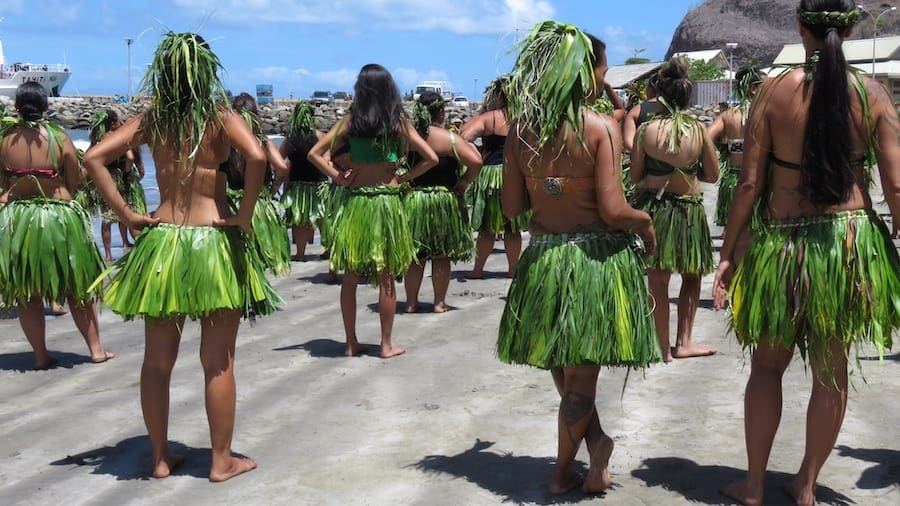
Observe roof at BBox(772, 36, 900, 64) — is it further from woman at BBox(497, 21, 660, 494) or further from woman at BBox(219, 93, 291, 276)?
woman at BBox(497, 21, 660, 494)

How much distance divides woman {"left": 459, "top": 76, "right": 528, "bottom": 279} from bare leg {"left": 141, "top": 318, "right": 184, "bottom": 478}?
167 inches

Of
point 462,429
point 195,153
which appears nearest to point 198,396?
point 462,429

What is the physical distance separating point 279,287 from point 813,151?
6.29 meters

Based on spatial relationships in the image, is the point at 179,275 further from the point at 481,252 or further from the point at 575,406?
the point at 481,252

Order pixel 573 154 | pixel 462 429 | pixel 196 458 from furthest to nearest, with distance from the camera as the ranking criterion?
pixel 462 429, pixel 196 458, pixel 573 154

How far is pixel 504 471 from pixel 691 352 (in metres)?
2.26

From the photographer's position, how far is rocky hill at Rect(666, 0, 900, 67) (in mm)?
88713

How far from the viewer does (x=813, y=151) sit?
3326mm

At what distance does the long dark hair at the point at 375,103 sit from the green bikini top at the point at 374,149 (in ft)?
0.15

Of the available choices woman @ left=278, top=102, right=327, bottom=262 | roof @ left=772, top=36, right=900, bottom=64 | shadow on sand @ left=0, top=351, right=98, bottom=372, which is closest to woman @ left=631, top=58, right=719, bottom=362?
shadow on sand @ left=0, top=351, right=98, bottom=372

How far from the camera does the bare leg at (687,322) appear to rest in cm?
595

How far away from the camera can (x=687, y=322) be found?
19.6 feet

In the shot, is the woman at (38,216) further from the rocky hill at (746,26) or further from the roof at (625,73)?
the rocky hill at (746,26)

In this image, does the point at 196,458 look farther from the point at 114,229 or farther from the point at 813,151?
the point at 114,229
